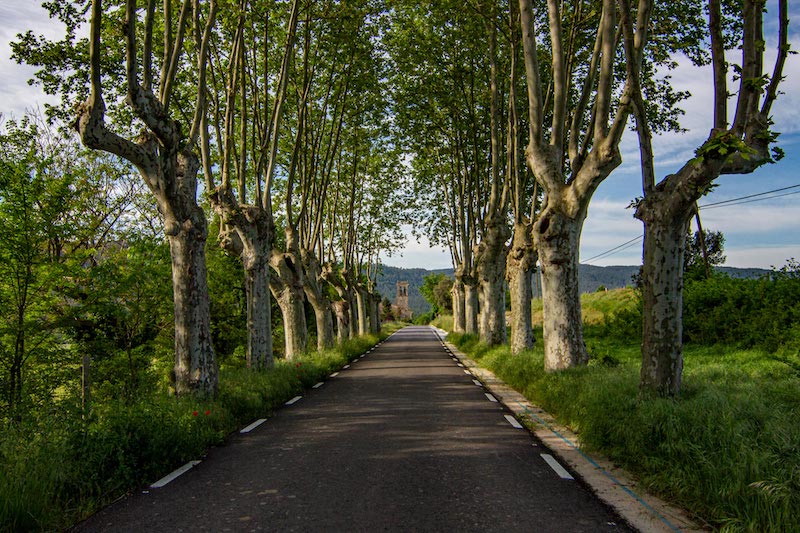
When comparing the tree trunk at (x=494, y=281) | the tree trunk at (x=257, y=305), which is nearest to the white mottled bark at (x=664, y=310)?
the tree trunk at (x=257, y=305)

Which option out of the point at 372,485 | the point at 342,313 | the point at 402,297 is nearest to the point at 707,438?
the point at 372,485

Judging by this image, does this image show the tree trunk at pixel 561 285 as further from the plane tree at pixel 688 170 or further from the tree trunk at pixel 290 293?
the tree trunk at pixel 290 293

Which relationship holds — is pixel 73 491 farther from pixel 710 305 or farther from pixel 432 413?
pixel 710 305

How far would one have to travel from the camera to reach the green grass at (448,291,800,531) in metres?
4.12

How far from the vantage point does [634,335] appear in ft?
84.9

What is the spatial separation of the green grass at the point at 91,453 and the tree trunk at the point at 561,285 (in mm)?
6692

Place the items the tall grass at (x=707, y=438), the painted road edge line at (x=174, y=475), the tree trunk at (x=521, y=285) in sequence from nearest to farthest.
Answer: the tall grass at (x=707, y=438), the painted road edge line at (x=174, y=475), the tree trunk at (x=521, y=285)

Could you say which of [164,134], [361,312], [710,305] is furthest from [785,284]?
[361,312]

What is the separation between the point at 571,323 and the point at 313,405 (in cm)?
562

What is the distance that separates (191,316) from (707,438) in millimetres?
7696

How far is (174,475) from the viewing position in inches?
239

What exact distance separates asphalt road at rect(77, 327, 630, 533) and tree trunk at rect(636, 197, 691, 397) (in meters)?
1.93

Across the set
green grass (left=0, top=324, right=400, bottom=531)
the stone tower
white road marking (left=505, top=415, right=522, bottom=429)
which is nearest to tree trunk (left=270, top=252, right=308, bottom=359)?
green grass (left=0, top=324, right=400, bottom=531)

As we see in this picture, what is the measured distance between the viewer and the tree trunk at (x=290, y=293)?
19219 mm
